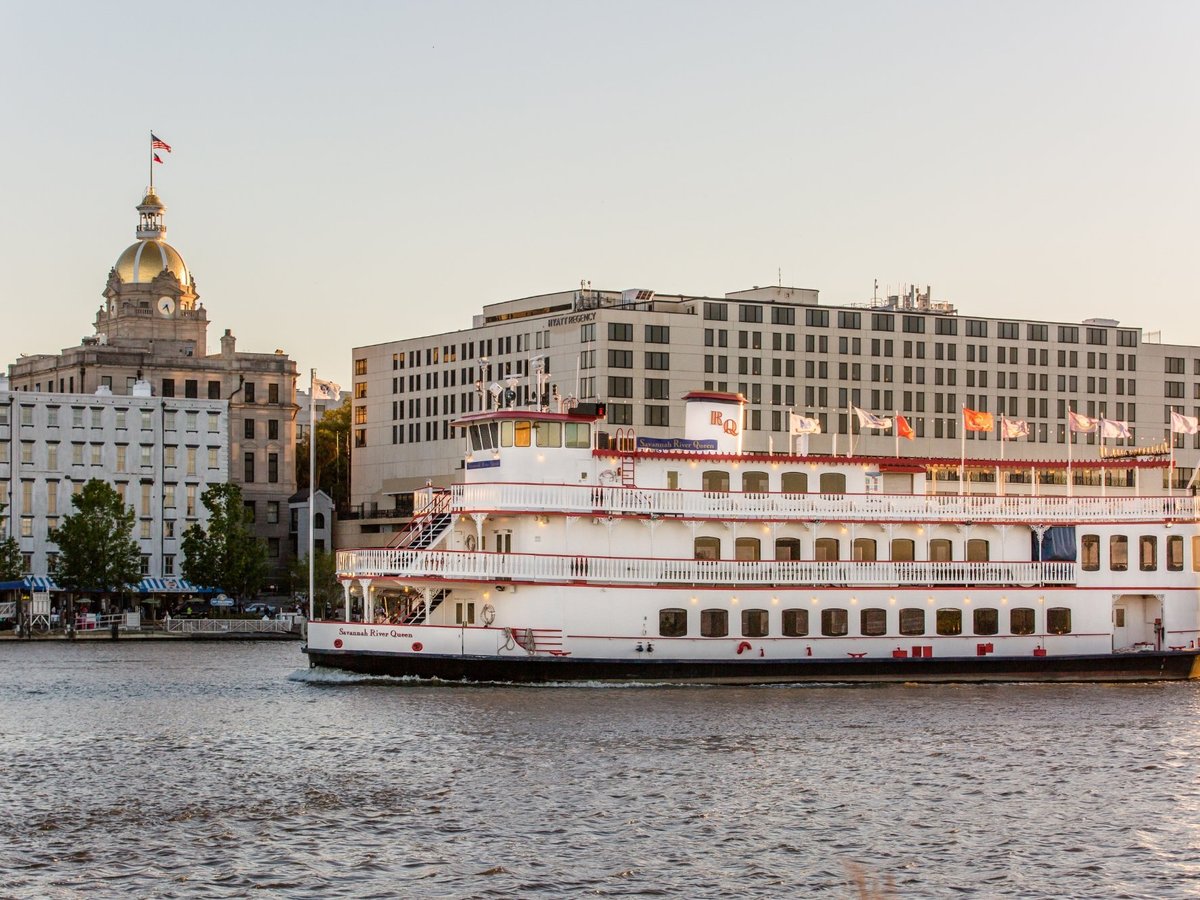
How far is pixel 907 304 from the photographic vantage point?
514 feet

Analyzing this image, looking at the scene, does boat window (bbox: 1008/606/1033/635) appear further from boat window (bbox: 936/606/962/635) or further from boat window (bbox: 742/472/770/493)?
boat window (bbox: 742/472/770/493)

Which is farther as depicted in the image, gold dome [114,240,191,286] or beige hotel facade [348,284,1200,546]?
gold dome [114,240,191,286]

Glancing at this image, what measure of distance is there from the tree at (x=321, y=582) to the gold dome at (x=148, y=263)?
5810 centimetres

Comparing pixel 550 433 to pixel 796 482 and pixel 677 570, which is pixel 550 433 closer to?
pixel 677 570

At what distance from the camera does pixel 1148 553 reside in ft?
216

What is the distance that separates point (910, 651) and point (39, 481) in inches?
3104

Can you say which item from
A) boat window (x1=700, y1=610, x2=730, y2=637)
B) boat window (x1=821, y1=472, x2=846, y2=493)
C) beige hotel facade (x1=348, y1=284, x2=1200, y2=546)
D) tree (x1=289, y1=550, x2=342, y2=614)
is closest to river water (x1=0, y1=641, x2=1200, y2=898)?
boat window (x1=700, y1=610, x2=730, y2=637)

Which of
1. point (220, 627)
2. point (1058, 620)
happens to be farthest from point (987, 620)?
point (220, 627)

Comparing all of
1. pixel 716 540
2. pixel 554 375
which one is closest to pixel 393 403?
pixel 554 375

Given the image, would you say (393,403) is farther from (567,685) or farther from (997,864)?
(997,864)

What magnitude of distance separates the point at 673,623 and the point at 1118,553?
1737 cm

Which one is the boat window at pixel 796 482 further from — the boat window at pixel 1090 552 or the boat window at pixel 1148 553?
the boat window at pixel 1148 553

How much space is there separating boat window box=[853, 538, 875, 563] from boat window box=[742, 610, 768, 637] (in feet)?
14.7

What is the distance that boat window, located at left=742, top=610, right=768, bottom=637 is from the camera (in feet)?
203
